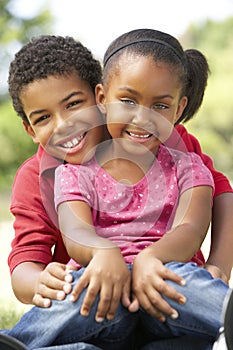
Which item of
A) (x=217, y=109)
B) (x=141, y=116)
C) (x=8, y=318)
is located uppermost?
(x=217, y=109)

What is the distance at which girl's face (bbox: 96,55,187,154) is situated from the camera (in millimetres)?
1595

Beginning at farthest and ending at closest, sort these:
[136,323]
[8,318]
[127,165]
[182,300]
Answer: [8,318], [127,165], [136,323], [182,300]

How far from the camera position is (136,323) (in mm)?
1464

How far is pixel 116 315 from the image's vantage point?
1.39 metres

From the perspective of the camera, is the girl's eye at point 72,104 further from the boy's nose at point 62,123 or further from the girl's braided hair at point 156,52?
the girl's braided hair at point 156,52

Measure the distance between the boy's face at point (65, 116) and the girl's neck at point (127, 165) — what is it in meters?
0.07

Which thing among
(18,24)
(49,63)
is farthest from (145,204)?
(18,24)

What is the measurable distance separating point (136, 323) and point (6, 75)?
604cm

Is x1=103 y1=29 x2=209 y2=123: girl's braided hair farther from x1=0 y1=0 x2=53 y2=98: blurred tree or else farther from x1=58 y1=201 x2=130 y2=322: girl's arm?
x1=0 y1=0 x2=53 y2=98: blurred tree

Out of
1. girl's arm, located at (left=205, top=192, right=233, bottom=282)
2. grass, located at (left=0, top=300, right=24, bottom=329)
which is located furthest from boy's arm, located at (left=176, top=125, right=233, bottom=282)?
grass, located at (left=0, top=300, right=24, bottom=329)

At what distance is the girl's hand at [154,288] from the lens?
136cm

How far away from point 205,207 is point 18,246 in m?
0.52

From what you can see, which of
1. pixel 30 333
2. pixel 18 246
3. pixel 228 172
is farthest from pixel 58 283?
pixel 228 172

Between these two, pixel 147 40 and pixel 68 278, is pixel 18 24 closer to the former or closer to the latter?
pixel 147 40
